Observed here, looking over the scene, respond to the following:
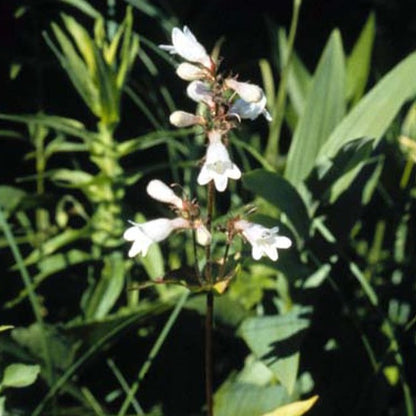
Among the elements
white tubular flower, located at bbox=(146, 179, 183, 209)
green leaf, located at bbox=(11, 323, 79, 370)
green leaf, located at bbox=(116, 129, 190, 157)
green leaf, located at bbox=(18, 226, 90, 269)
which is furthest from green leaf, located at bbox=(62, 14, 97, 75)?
green leaf, located at bbox=(11, 323, 79, 370)

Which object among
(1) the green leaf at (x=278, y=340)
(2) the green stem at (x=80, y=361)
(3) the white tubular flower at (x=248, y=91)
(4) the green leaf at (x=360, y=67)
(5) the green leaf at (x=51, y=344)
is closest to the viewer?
(3) the white tubular flower at (x=248, y=91)

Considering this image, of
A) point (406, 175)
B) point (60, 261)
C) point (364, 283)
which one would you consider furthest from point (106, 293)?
point (406, 175)

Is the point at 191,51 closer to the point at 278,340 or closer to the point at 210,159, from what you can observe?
the point at 210,159

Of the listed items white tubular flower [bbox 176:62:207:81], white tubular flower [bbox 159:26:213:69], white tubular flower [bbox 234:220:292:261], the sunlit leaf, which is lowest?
the sunlit leaf

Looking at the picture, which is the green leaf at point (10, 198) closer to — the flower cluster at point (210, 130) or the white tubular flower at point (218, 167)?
the flower cluster at point (210, 130)

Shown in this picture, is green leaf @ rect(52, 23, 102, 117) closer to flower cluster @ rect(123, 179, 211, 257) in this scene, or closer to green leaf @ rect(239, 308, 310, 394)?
flower cluster @ rect(123, 179, 211, 257)

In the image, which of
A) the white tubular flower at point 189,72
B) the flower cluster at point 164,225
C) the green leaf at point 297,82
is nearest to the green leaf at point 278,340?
the flower cluster at point 164,225

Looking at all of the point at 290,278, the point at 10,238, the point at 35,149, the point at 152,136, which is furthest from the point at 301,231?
the point at 35,149
